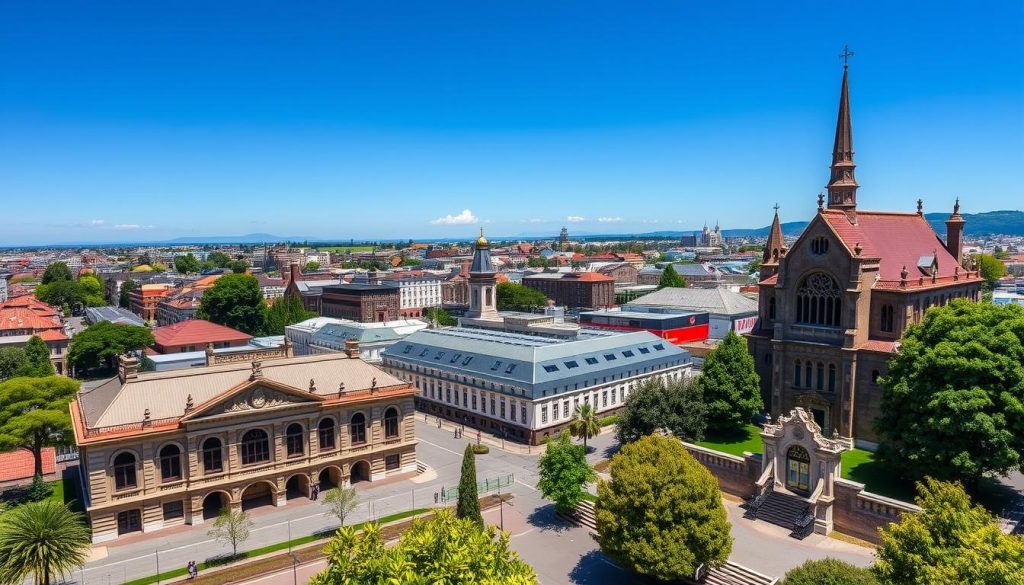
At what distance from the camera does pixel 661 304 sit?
403ft

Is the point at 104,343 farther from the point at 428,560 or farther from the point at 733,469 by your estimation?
the point at 428,560

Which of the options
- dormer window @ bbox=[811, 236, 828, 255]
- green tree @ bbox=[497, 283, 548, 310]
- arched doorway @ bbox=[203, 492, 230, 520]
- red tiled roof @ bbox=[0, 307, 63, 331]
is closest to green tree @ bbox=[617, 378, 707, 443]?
dormer window @ bbox=[811, 236, 828, 255]

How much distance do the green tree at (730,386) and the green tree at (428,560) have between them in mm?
34801

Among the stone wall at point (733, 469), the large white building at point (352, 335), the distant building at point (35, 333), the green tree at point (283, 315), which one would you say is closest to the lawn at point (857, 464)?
the stone wall at point (733, 469)

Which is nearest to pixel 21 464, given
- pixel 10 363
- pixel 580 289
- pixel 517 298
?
pixel 10 363

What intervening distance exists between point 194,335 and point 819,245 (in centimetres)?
9162

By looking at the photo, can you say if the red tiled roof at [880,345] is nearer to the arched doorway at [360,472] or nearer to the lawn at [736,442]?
the lawn at [736,442]

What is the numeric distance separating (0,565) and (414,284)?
147 metres

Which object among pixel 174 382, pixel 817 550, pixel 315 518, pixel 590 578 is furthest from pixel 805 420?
pixel 174 382

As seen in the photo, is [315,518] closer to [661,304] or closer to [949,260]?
[949,260]

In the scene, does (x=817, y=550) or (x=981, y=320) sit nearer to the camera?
(x=817, y=550)

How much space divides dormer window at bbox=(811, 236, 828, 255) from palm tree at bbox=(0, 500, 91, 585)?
57564 mm

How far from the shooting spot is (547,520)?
4712 cm

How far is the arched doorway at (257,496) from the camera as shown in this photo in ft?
165
